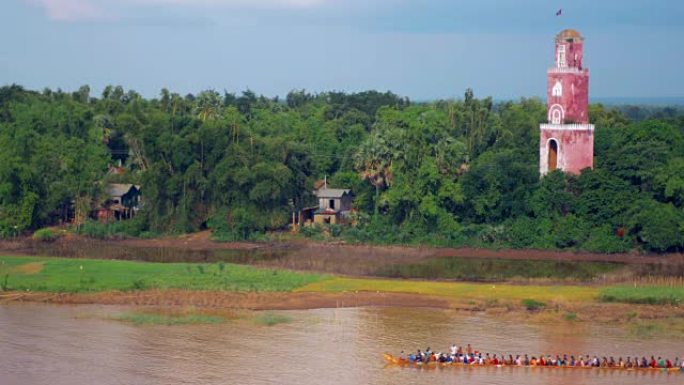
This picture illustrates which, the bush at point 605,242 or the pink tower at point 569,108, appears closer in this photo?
the bush at point 605,242

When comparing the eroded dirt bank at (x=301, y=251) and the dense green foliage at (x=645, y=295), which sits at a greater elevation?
the eroded dirt bank at (x=301, y=251)

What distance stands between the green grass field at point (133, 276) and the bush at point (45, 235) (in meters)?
10.2

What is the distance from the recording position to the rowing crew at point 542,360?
5409 centimetres

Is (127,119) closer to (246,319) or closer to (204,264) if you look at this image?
(204,264)

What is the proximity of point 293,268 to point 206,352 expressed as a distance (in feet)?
77.3

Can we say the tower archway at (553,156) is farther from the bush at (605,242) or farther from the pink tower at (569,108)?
the bush at (605,242)

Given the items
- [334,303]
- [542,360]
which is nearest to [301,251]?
[334,303]

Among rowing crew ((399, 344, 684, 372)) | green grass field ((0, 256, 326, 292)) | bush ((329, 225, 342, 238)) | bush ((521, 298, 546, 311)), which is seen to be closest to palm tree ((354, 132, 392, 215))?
bush ((329, 225, 342, 238))

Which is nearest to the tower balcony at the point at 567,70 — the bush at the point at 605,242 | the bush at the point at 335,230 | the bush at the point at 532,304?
the bush at the point at 605,242

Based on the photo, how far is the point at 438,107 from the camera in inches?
4943

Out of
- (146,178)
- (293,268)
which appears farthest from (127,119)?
(293,268)

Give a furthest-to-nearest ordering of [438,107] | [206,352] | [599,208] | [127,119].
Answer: [438,107] → [127,119] → [599,208] → [206,352]

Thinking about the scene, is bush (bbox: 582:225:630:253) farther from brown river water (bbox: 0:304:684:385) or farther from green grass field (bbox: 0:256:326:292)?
brown river water (bbox: 0:304:684:385)

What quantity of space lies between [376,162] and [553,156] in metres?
12.6
